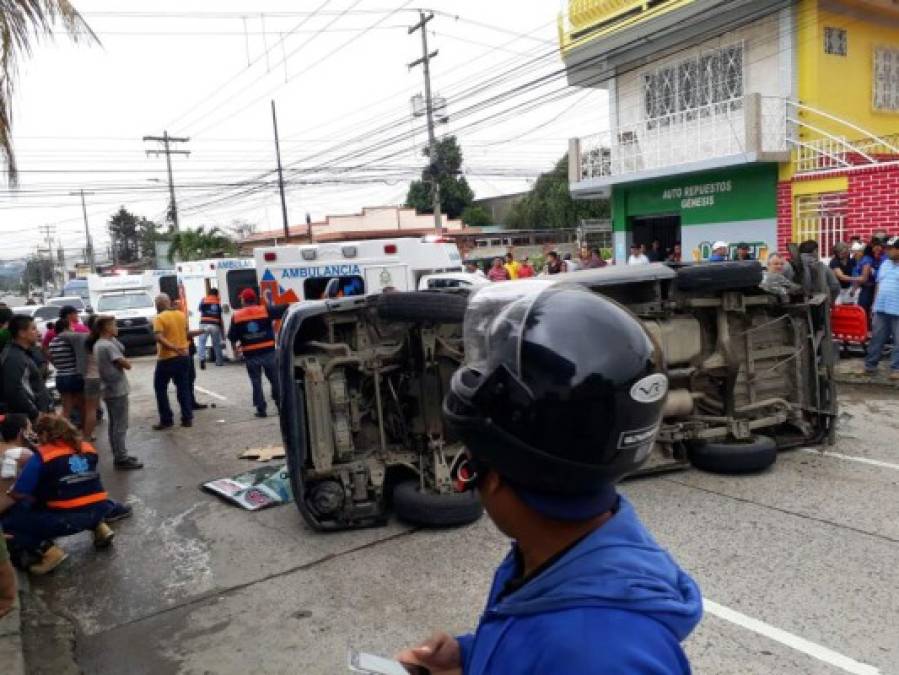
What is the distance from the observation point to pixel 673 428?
6262 millimetres

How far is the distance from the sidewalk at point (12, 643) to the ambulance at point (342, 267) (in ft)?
23.9

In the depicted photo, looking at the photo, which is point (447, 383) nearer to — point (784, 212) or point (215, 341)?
point (215, 341)

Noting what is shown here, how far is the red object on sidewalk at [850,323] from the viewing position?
10523 millimetres

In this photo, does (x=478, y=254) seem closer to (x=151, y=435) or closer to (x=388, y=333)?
(x=151, y=435)

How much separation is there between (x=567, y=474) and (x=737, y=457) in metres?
5.45

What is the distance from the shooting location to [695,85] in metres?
18.4

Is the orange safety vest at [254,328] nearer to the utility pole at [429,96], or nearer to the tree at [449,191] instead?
the utility pole at [429,96]

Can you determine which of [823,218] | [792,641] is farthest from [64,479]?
[823,218]

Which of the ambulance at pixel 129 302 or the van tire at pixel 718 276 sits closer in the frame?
the van tire at pixel 718 276

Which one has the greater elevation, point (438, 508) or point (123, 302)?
point (123, 302)

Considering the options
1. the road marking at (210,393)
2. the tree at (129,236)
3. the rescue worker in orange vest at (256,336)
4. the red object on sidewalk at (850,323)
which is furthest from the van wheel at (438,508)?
the tree at (129,236)

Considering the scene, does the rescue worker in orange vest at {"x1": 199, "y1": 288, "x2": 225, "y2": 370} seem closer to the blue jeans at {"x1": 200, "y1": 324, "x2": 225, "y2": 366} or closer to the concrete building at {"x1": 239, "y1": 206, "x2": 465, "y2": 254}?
the blue jeans at {"x1": 200, "y1": 324, "x2": 225, "y2": 366}

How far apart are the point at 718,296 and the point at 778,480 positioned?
160 centimetres

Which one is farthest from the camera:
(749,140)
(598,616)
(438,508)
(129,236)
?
(129,236)
